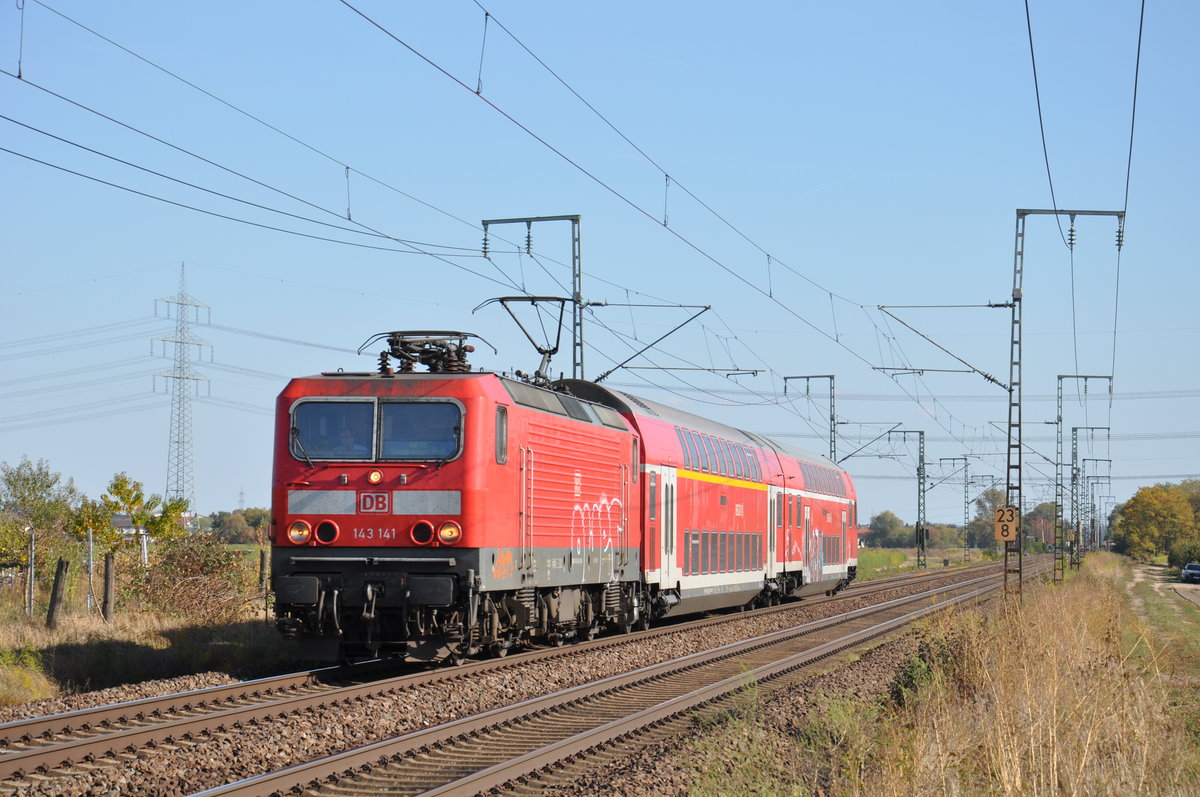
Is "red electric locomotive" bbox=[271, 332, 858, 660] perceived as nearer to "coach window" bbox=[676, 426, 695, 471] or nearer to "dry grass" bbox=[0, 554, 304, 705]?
"dry grass" bbox=[0, 554, 304, 705]

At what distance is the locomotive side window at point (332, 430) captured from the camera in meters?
15.5

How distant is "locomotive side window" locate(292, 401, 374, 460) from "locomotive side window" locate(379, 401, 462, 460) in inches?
9.4

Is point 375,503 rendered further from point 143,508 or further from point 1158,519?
point 1158,519

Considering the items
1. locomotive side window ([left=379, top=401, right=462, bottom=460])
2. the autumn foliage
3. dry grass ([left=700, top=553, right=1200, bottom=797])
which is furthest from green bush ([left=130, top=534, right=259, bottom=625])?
the autumn foliage

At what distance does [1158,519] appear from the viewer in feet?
352

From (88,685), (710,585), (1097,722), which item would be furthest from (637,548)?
(1097,722)

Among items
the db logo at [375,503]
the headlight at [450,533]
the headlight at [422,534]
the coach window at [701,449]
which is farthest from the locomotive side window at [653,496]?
the db logo at [375,503]

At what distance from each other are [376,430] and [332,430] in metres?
0.56

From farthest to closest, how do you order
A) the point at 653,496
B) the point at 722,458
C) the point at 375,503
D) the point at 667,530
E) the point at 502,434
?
the point at 722,458 → the point at 667,530 → the point at 653,496 → the point at 502,434 → the point at 375,503

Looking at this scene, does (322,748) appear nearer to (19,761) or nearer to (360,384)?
(19,761)

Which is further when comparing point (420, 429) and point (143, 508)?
point (143, 508)

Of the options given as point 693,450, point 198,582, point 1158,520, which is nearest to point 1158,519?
point 1158,520

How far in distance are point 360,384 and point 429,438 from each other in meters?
1.15

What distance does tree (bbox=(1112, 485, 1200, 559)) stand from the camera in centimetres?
10600
